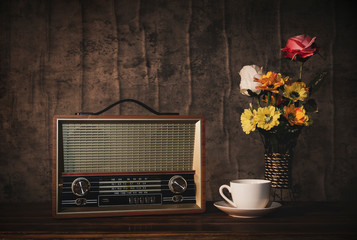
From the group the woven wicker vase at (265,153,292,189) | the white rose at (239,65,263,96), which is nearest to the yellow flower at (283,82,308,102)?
the white rose at (239,65,263,96)

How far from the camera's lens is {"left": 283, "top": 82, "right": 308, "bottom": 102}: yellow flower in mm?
1311

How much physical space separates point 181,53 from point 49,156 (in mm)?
729

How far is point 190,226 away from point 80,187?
15.0 inches

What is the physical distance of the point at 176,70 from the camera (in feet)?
5.24

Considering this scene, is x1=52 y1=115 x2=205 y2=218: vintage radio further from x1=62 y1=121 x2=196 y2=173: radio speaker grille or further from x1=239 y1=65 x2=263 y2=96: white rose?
x1=239 y1=65 x2=263 y2=96: white rose

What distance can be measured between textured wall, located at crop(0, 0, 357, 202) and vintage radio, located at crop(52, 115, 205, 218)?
349mm

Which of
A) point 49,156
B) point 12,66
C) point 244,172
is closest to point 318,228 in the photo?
point 244,172

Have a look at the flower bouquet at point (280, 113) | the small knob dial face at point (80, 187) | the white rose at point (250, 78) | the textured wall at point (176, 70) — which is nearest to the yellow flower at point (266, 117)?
the flower bouquet at point (280, 113)

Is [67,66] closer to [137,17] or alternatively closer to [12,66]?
[12,66]

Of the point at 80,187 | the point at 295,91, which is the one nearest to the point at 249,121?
the point at 295,91

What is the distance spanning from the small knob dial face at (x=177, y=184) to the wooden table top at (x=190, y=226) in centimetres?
9

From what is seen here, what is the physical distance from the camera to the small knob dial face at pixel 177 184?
3.98ft

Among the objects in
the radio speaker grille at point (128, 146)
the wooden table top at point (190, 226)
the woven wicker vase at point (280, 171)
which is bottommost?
the wooden table top at point (190, 226)

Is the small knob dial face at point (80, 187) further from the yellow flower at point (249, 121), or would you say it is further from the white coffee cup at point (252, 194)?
the yellow flower at point (249, 121)
